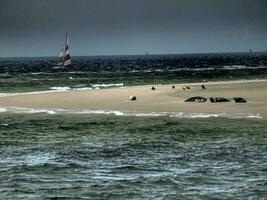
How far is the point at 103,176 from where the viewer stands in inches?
707

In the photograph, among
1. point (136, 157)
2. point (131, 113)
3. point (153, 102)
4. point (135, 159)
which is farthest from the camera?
point (153, 102)

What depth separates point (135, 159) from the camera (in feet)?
67.6

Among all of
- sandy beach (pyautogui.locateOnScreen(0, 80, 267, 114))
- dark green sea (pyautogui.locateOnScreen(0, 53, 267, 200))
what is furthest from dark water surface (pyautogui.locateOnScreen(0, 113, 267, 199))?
sandy beach (pyautogui.locateOnScreen(0, 80, 267, 114))

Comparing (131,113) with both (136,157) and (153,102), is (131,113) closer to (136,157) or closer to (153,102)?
(153,102)

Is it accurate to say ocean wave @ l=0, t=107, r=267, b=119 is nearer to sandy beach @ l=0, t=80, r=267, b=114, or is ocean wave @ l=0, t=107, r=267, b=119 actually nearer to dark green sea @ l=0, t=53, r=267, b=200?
dark green sea @ l=0, t=53, r=267, b=200

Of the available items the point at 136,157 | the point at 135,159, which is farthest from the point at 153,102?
the point at 135,159

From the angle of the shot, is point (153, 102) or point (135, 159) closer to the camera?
point (135, 159)

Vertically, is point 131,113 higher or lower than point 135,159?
lower

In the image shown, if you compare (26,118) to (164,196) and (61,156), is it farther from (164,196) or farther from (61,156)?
(164,196)

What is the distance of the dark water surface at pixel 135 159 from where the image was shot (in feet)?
53.3

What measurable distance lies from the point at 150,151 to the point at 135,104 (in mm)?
18229

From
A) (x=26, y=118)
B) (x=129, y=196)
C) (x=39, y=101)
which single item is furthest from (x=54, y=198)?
(x=39, y=101)

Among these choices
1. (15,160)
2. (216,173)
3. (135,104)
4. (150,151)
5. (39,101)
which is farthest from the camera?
(39,101)

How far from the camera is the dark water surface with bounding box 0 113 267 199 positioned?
16250mm
